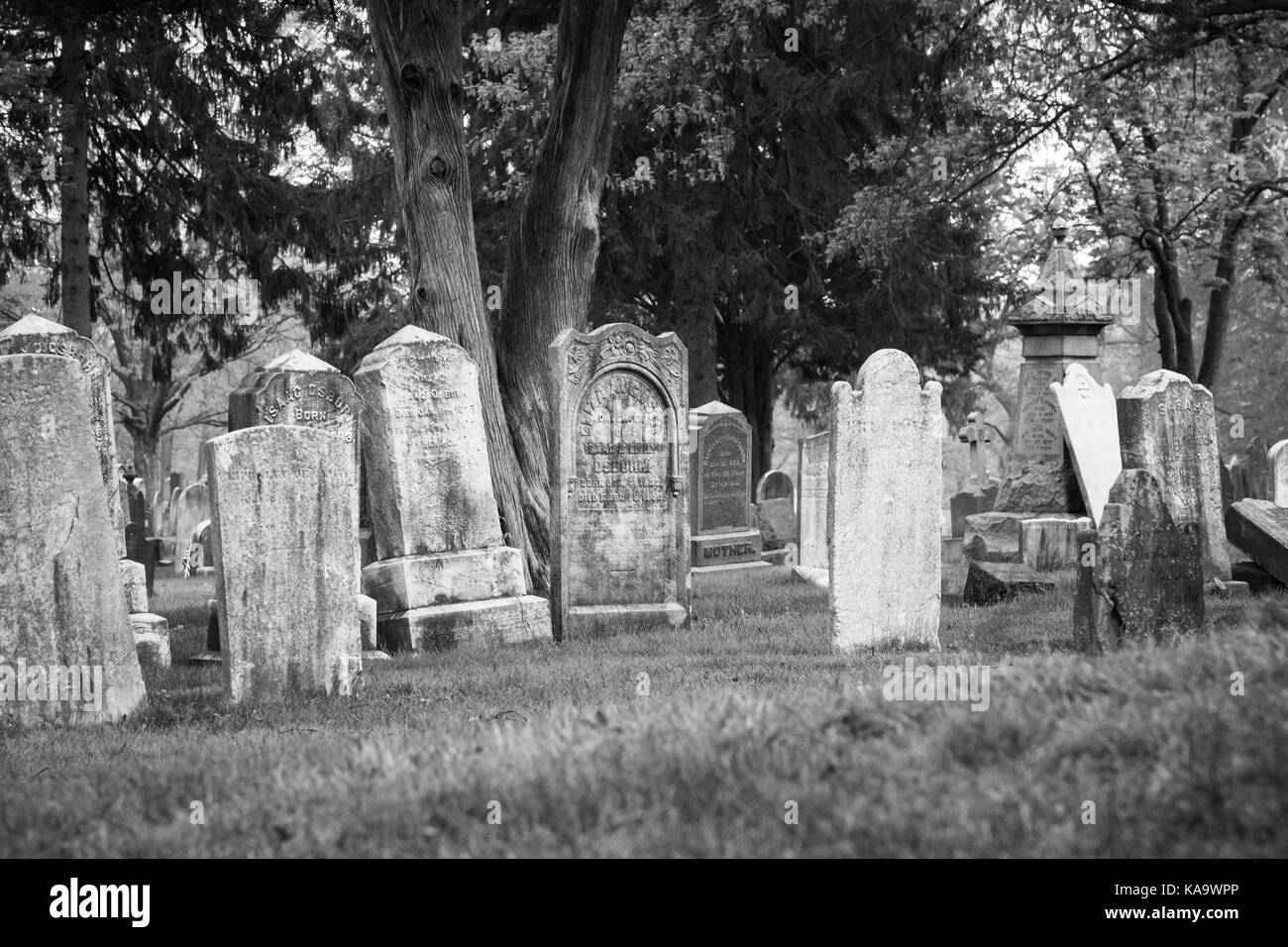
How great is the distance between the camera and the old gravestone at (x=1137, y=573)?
8.07 metres

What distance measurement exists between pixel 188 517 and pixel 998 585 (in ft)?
53.5

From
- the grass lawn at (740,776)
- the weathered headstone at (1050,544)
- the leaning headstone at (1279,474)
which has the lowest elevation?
the grass lawn at (740,776)

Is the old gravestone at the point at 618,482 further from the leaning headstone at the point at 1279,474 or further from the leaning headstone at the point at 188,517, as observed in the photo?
the leaning headstone at the point at 188,517

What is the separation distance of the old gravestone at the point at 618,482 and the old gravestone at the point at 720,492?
A: 225 inches

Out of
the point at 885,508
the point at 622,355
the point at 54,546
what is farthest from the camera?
the point at 622,355

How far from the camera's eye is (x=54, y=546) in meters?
7.38

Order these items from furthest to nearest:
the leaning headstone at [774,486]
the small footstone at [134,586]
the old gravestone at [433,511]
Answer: the leaning headstone at [774,486] < the old gravestone at [433,511] < the small footstone at [134,586]

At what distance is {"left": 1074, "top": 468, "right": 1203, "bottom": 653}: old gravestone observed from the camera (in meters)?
8.07

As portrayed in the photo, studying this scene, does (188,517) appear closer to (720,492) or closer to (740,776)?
(720,492)

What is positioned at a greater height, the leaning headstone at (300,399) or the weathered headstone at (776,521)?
the leaning headstone at (300,399)

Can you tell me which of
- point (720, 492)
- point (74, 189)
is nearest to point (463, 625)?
point (720, 492)

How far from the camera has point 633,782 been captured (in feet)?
16.2

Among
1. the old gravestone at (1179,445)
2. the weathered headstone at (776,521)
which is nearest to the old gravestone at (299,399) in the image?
the old gravestone at (1179,445)

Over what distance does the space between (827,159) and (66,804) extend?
21.3m
